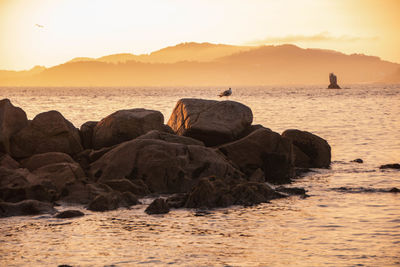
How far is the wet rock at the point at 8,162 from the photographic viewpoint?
1938cm

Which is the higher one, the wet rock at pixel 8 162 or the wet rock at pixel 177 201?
the wet rock at pixel 8 162

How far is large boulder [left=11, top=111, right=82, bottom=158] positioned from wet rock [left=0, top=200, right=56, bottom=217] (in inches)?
220

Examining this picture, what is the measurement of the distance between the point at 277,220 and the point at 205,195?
2.67 m

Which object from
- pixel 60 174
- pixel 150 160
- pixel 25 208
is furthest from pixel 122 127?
pixel 25 208

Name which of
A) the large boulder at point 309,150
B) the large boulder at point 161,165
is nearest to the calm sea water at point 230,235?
the large boulder at point 161,165

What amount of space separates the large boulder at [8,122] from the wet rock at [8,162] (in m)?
1.00

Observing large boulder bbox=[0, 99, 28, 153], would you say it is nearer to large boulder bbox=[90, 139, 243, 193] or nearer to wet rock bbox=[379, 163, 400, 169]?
large boulder bbox=[90, 139, 243, 193]

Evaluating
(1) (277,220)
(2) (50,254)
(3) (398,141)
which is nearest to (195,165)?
(1) (277,220)

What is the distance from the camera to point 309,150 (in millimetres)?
25500

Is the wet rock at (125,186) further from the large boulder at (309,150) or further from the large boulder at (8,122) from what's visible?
the large boulder at (309,150)

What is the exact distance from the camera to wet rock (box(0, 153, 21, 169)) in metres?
19.4

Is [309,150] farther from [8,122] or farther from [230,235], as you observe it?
[230,235]

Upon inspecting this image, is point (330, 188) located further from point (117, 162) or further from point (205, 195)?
point (117, 162)

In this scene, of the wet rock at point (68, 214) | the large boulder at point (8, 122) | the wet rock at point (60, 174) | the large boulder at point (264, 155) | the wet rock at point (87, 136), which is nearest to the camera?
the wet rock at point (68, 214)
